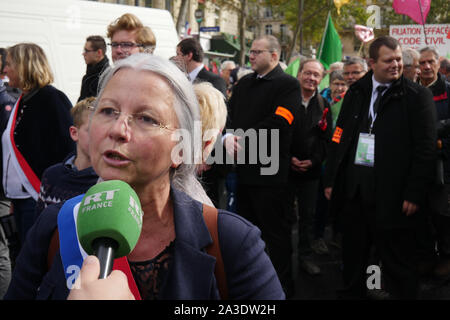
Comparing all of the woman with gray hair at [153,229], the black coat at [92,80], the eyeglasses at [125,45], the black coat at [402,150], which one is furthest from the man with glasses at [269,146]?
the woman with gray hair at [153,229]

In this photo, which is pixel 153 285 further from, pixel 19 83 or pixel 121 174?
pixel 19 83

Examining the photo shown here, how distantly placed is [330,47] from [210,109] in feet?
24.2

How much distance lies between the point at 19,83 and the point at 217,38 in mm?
30829

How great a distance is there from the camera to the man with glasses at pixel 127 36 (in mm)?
3854

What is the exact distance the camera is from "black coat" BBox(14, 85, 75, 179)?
370 centimetres

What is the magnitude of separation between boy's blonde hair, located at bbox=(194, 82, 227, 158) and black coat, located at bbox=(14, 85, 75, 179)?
4.99 feet

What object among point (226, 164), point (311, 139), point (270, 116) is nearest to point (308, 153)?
point (311, 139)

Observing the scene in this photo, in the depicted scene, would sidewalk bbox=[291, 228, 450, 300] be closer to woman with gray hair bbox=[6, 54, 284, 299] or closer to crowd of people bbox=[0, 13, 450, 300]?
crowd of people bbox=[0, 13, 450, 300]

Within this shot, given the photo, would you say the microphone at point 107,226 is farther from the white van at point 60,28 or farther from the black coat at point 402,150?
the white van at point 60,28

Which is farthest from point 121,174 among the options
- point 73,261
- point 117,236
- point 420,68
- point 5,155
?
point 420,68

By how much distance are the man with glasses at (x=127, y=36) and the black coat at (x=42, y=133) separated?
66 cm

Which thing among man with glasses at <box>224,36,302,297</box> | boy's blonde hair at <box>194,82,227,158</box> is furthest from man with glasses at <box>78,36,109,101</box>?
boy's blonde hair at <box>194,82,227,158</box>

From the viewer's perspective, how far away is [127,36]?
12.8 feet

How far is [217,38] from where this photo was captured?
1319 inches
